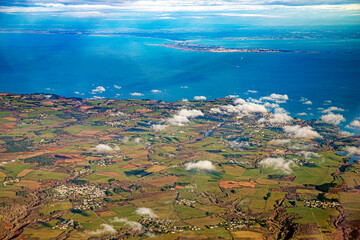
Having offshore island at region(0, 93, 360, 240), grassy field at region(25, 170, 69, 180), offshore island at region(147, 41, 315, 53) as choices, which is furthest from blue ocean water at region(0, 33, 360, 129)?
grassy field at region(25, 170, 69, 180)

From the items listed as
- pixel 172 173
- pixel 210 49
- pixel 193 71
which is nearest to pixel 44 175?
pixel 172 173

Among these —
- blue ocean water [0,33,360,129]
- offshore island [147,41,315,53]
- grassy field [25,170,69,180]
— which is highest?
offshore island [147,41,315,53]

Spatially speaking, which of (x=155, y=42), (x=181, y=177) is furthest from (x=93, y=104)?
(x=155, y=42)

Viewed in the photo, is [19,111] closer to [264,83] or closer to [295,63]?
[264,83]

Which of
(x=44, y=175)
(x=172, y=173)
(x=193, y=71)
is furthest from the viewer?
(x=193, y=71)

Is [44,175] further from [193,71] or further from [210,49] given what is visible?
[210,49]

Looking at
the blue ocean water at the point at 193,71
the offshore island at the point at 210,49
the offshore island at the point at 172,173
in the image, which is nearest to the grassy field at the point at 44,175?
the offshore island at the point at 172,173

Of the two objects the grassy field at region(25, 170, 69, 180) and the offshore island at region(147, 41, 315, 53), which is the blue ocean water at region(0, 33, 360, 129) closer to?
the offshore island at region(147, 41, 315, 53)
